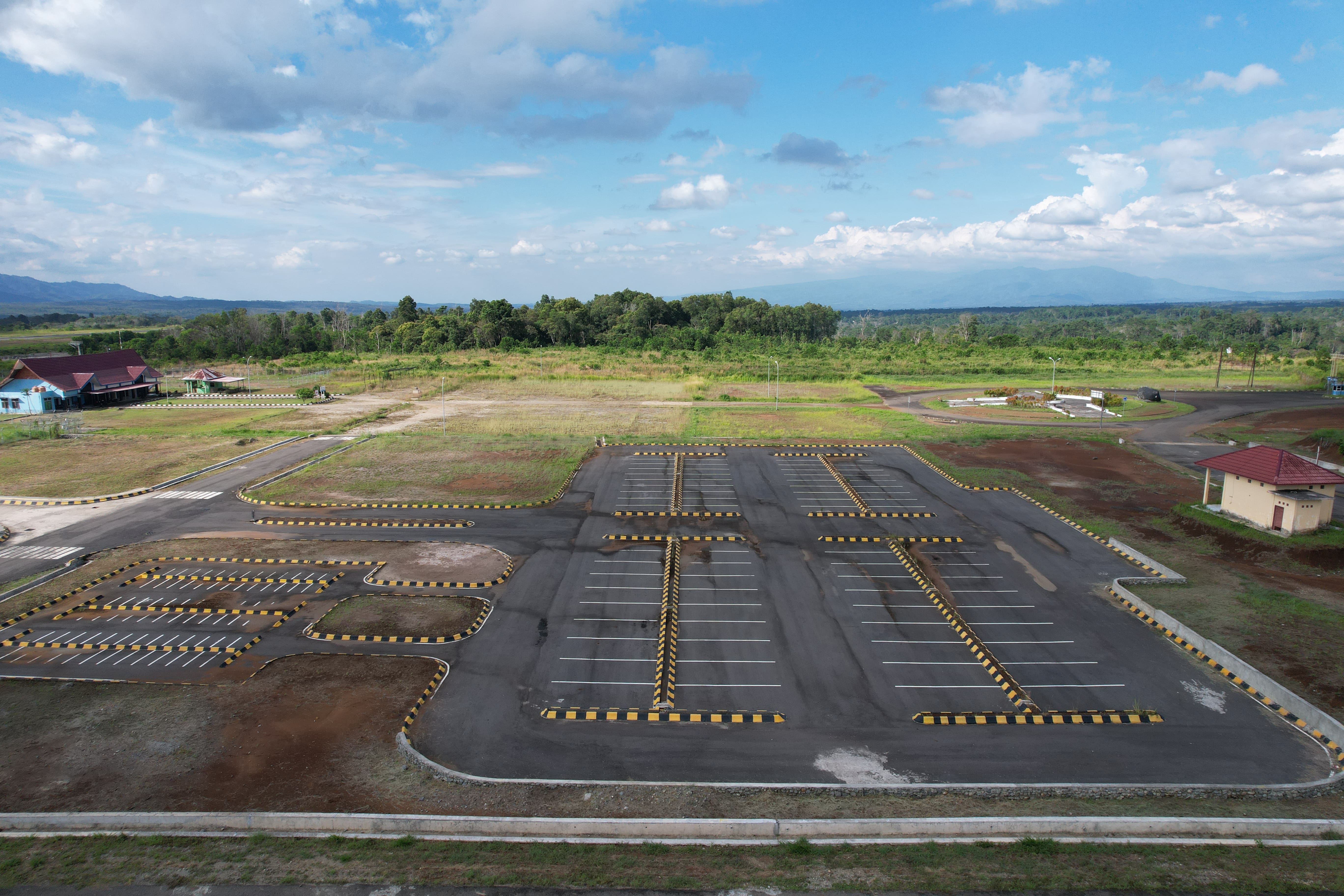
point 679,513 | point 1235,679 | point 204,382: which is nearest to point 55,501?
point 679,513

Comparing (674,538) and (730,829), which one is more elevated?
(674,538)

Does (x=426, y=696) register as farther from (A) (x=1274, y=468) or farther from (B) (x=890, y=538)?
(A) (x=1274, y=468)

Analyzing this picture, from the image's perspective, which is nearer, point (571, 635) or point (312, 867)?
point (312, 867)

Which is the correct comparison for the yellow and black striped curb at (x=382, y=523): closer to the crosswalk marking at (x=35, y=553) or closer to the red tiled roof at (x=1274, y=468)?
the crosswalk marking at (x=35, y=553)

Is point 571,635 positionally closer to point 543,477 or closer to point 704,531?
point 704,531

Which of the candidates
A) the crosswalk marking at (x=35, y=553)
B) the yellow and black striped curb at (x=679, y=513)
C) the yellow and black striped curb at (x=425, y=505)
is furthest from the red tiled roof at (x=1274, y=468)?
the crosswalk marking at (x=35, y=553)

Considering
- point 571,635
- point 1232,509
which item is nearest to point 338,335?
point 571,635
